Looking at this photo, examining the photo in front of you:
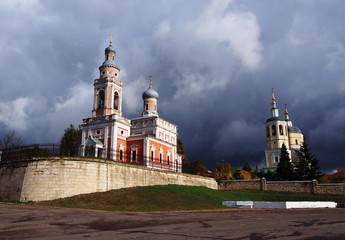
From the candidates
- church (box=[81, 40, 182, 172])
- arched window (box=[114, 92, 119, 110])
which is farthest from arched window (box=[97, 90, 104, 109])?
arched window (box=[114, 92, 119, 110])

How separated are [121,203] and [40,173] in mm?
6145

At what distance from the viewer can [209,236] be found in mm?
8773

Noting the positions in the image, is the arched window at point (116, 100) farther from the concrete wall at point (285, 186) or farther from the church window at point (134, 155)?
the concrete wall at point (285, 186)

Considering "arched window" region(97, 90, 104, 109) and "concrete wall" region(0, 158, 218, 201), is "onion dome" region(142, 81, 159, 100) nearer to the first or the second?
"arched window" region(97, 90, 104, 109)

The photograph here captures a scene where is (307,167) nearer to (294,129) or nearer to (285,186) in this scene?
(285,186)

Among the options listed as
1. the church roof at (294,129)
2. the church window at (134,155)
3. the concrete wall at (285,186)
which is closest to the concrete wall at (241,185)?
the concrete wall at (285,186)

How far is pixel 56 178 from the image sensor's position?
2097 centimetres

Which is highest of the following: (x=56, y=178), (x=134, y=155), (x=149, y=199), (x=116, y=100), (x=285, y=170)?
(x=116, y=100)

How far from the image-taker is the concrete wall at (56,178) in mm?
20734

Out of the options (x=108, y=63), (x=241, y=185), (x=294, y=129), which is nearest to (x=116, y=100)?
(x=108, y=63)

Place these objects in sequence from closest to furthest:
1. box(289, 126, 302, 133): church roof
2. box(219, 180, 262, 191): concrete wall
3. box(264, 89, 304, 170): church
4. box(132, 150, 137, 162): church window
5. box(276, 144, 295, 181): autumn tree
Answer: box(132, 150, 137, 162): church window
box(219, 180, 262, 191): concrete wall
box(276, 144, 295, 181): autumn tree
box(264, 89, 304, 170): church
box(289, 126, 302, 133): church roof

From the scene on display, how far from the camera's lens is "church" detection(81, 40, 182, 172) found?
1389 inches

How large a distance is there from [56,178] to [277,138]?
61.5 metres

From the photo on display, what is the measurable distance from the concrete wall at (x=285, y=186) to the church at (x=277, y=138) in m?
36.3
